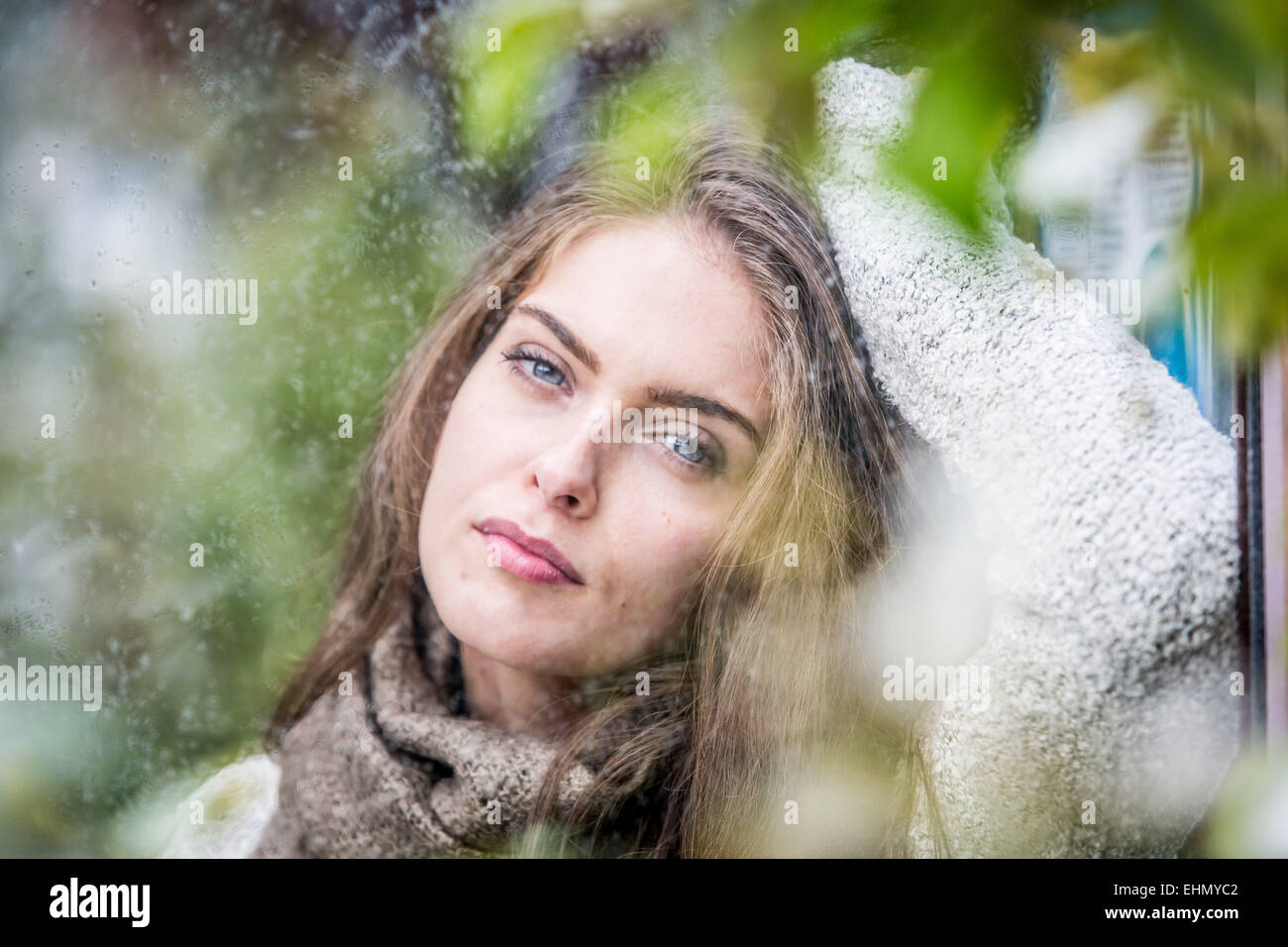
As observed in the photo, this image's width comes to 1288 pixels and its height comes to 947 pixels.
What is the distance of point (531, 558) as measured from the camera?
3.16ft

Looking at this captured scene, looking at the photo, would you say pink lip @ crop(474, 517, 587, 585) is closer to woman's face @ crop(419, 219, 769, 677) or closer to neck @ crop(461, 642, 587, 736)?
woman's face @ crop(419, 219, 769, 677)

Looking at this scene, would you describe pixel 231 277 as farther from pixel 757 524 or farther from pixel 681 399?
pixel 757 524

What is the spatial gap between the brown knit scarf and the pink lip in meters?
0.12

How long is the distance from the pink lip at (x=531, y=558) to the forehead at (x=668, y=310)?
18 centimetres

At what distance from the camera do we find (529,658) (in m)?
0.98

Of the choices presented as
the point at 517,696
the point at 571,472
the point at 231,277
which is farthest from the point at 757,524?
the point at 231,277

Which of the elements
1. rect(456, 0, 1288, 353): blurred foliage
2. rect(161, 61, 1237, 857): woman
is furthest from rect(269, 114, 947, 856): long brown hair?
rect(456, 0, 1288, 353): blurred foliage

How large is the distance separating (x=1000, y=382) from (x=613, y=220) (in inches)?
16.7

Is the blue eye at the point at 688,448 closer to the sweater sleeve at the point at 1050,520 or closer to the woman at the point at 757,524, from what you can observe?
the woman at the point at 757,524

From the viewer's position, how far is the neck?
1.00 meters

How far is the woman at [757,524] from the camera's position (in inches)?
37.1

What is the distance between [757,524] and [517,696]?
1.02ft

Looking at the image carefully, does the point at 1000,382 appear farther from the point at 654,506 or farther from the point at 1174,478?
the point at 654,506
